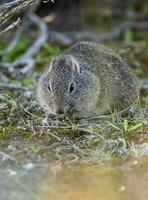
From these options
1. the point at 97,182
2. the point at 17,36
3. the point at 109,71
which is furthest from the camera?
the point at 17,36

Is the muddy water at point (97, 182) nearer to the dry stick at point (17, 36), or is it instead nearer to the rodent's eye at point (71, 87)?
the rodent's eye at point (71, 87)

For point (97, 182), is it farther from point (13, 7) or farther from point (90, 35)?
point (90, 35)

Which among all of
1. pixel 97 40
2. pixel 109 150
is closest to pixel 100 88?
pixel 109 150

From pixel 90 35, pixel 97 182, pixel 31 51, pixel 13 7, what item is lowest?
pixel 90 35

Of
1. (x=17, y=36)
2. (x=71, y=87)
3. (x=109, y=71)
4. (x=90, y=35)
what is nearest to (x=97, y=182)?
(x=71, y=87)

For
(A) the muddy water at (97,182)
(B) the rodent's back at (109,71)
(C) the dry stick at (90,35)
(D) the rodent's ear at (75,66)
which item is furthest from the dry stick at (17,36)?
(A) the muddy water at (97,182)

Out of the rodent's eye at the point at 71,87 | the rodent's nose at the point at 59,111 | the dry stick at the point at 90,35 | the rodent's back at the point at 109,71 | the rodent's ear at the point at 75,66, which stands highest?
the rodent's ear at the point at 75,66

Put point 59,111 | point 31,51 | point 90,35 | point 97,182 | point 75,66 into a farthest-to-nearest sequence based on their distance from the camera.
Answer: point 90,35
point 31,51
point 75,66
point 59,111
point 97,182
